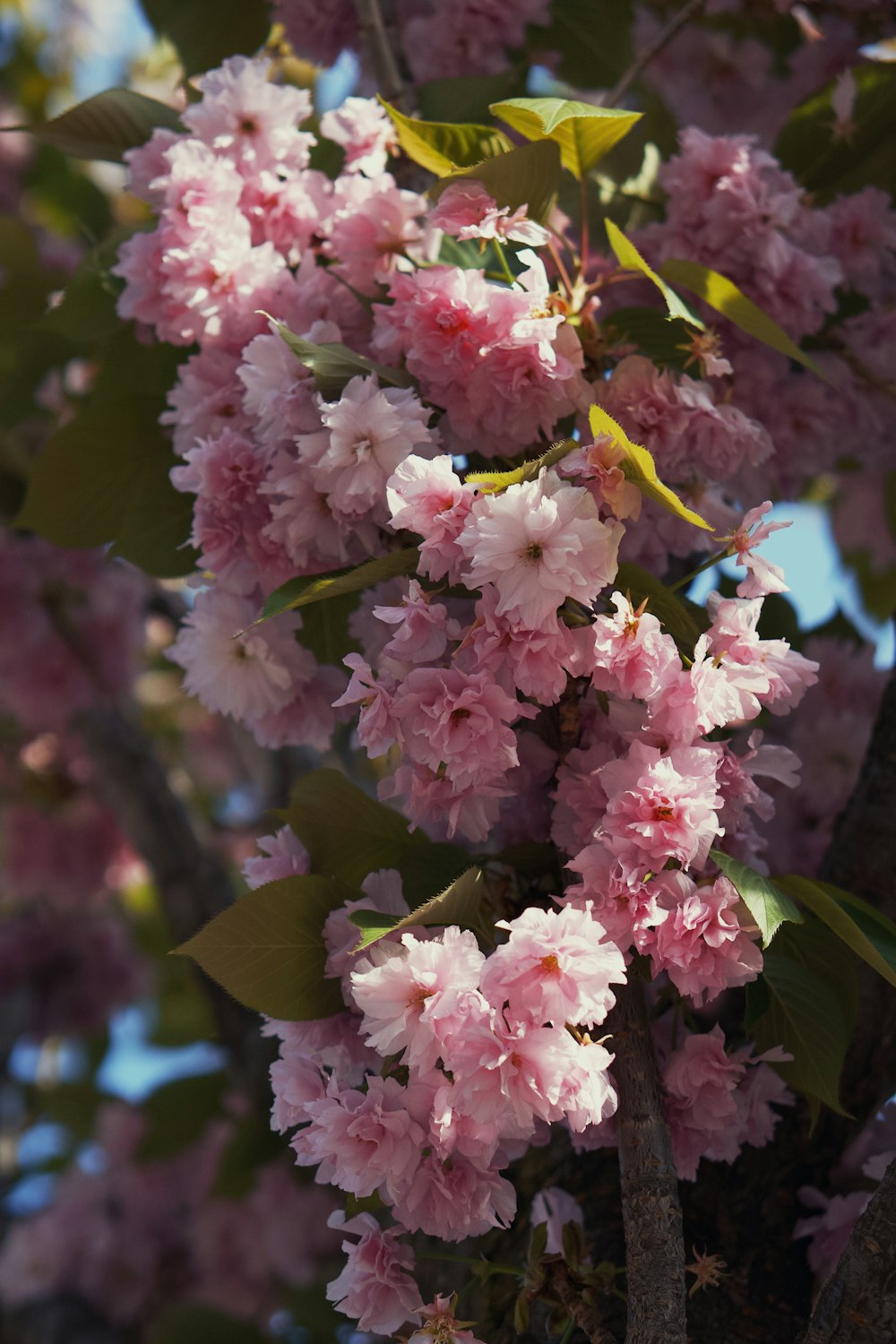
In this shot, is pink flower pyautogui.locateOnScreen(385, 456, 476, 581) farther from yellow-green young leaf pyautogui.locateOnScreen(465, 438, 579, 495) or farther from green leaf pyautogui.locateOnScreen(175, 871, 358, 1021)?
green leaf pyautogui.locateOnScreen(175, 871, 358, 1021)

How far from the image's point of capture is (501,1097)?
2.58 feet

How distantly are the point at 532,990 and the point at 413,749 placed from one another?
0.18 meters

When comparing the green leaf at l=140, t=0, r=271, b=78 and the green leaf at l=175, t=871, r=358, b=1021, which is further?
the green leaf at l=140, t=0, r=271, b=78

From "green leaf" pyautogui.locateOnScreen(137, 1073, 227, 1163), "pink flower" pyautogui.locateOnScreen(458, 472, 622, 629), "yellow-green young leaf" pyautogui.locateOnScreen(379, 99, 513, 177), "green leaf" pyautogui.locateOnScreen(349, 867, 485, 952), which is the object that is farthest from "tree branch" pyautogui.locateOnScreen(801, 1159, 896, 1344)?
"green leaf" pyautogui.locateOnScreen(137, 1073, 227, 1163)

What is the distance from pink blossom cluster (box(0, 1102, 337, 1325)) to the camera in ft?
9.09

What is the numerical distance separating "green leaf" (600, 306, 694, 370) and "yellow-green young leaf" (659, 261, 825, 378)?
36 mm

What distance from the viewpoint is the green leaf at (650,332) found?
43.1 inches

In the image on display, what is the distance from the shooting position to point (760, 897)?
2.73 feet

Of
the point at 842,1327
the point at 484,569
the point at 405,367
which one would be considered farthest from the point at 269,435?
the point at 842,1327

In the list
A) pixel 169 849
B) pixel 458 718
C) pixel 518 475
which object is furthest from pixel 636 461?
pixel 169 849

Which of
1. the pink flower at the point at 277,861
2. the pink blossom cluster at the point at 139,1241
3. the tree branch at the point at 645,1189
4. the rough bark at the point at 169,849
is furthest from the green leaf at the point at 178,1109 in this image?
the tree branch at the point at 645,1189

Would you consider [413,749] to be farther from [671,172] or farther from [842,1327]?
[671,172]

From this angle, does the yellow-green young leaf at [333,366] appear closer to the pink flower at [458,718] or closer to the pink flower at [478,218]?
the pink flower at [478,218]

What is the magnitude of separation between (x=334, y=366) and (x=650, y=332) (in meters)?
0.29
